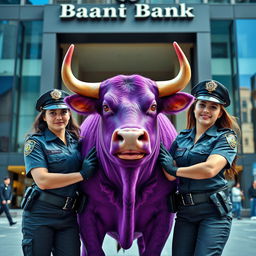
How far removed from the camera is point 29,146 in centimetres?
315

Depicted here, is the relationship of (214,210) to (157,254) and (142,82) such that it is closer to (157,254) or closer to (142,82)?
(157,254)

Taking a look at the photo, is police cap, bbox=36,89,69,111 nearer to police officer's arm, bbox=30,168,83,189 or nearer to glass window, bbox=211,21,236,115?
police officer's arm, bbox=30,168,83,189

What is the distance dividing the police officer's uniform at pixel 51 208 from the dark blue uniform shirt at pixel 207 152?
1.01 meters

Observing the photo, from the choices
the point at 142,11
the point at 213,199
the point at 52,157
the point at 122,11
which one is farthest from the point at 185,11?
the point at 213,199

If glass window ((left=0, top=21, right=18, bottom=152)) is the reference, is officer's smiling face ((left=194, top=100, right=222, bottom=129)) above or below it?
below

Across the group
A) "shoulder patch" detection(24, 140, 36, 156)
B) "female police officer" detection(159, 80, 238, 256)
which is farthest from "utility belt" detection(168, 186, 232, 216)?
"shoulder patch" detection(24, 140, 36, 156)

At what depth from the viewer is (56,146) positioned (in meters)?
3.25

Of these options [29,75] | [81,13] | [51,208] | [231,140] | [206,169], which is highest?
[81,13]

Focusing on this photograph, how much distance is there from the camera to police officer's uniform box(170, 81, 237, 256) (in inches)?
112

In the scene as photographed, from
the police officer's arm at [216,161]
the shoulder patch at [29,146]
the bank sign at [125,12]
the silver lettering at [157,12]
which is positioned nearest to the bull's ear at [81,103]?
the shoulder patch at [29,146]

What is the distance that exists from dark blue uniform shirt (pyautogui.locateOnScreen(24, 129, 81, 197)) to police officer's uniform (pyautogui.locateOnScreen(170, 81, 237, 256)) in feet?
3.28

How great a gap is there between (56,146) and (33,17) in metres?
16.9

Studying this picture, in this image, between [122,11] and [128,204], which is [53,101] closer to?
[128,204]

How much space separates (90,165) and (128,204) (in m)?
0.48
